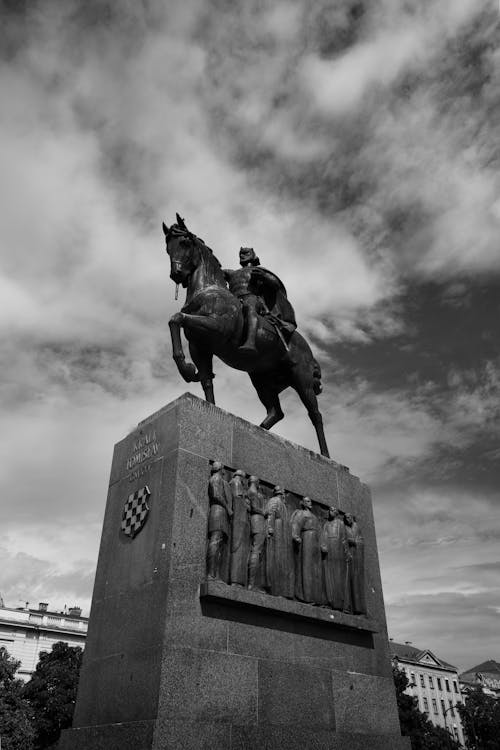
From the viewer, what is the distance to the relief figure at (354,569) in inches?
401

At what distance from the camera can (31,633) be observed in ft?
198

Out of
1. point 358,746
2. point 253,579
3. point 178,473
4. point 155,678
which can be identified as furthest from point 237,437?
point 358,746

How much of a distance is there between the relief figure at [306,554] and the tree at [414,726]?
1834 inches

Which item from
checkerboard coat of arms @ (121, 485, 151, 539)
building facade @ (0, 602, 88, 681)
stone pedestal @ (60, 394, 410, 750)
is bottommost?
stone pedestal @ (60, 394, 410, 750)

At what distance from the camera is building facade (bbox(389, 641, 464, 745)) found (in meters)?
91.5

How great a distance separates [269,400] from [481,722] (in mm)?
64364

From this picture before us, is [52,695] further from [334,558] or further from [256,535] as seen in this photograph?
[256,535]

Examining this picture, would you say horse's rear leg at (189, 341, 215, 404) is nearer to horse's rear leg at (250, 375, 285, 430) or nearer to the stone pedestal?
the stone pedestal

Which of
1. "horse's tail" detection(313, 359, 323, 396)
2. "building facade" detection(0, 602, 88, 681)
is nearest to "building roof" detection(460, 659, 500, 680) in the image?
"building facade" detection(0, 602, 88, 681)

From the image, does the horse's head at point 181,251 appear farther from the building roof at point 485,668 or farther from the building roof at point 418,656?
the building roof at point 485,668

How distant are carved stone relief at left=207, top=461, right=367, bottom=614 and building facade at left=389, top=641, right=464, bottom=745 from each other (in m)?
89.7

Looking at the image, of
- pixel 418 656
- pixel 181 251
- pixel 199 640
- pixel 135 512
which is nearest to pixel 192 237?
pixel 181 251

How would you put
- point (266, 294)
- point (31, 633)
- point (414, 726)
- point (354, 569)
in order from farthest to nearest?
1. point (31, 633)
2. point (414, 726)
3. point (266, 294)
4. point (354, 569)

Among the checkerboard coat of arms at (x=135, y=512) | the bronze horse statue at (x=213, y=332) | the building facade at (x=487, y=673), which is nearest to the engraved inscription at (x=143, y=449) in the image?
the checkerboard coat of arms at (x=135, y=512)
